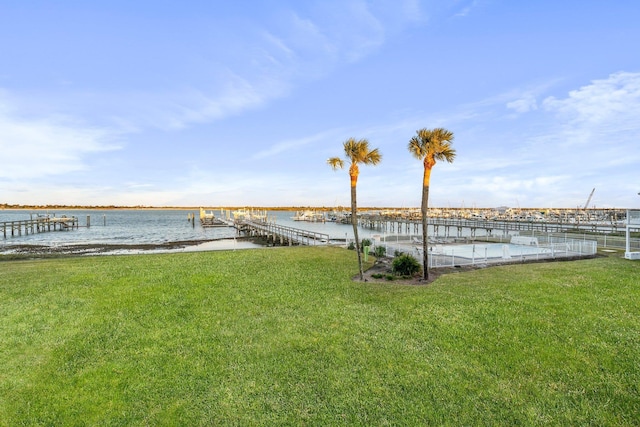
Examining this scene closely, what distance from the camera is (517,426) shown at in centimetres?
496

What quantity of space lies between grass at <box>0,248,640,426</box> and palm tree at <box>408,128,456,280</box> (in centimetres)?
384

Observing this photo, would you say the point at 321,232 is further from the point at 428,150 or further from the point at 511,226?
the point at 428,150

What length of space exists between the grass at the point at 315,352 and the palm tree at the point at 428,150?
12.6 ft

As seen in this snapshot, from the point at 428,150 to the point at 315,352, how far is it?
32.0 feet

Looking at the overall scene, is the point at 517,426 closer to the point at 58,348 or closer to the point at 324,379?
the point at 324,379

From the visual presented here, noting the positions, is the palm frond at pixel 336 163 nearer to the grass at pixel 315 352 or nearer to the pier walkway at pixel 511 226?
the grass at pixel 315 352

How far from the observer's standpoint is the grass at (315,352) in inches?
212

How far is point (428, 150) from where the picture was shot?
44.8 ft

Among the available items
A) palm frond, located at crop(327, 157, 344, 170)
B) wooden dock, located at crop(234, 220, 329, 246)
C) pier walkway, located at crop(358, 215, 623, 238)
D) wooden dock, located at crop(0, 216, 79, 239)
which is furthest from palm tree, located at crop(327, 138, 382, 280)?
wooden dock, located at crop(0, 216, 79, 239)

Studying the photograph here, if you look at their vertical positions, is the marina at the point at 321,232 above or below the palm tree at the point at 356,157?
below

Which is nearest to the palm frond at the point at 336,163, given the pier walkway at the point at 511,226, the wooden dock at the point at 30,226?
the pier walkway at the point at 511,226

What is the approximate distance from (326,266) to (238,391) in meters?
10.4

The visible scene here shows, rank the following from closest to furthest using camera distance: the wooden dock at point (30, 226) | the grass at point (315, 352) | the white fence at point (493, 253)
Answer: the grass at point (315, 352) < the white fence at point (493, 253) < the wooden dock at point (30, 226)

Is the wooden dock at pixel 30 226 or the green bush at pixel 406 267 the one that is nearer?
the green bush at pixel 406 267
